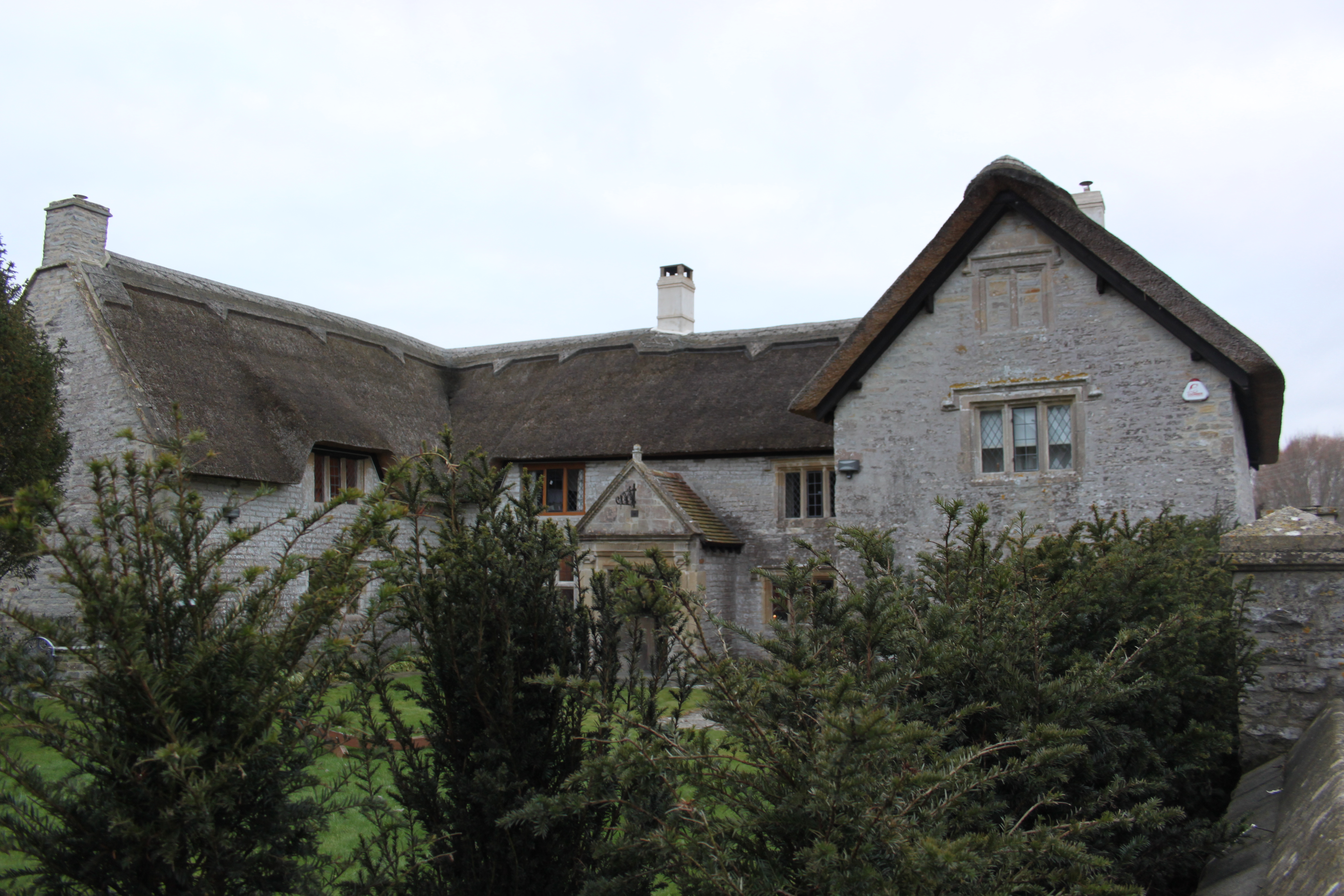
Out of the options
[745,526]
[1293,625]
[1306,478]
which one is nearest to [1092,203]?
[745,526]

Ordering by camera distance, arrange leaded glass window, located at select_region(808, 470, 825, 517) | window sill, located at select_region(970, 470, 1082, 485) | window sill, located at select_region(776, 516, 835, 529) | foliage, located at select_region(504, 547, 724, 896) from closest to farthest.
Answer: foliage, located at select_region(504, 547, 724, 896), window sill, located at select_region(970, 470, 1082, 485), window sill, located at select_region(776, 516, 835, 529), leaded glass window, located at select_region(808, 470, 825, 517)

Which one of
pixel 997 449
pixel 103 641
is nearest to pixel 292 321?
pixel 997 449

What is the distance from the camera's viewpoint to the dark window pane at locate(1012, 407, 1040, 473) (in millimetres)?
12531

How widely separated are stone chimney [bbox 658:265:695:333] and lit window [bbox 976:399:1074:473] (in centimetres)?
1150

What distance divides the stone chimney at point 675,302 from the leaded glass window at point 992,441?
1141 cm

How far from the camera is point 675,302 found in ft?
76.9

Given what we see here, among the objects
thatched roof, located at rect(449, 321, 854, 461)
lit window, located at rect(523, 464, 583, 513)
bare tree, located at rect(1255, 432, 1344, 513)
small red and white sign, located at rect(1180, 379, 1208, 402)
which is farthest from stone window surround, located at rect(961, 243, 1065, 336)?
bare tree, located at rect(1255, 432, 1344, 513)

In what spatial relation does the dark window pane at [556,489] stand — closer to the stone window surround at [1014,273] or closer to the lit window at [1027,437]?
the lit window at [1027,437]

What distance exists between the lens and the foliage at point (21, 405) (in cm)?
1196

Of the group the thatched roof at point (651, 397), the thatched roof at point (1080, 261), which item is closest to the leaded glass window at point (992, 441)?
the thatched roof at point (1080, 261)

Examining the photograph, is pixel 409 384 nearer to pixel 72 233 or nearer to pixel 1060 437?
pixel 72 233

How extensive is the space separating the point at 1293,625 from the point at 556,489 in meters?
16.0

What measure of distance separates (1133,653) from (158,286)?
18.1 metres

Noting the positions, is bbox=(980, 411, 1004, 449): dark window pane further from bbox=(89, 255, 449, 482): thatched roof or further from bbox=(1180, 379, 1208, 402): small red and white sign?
bbox=(89, 255, 449, 482): thatched roof
